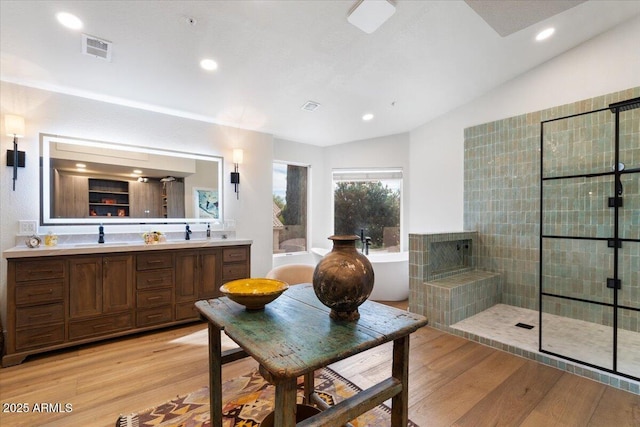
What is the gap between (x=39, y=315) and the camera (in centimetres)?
237

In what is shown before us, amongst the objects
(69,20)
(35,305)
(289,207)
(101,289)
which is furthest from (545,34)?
(35,305)

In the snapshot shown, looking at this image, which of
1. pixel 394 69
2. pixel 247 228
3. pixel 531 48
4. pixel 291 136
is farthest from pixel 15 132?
pixel 531 48

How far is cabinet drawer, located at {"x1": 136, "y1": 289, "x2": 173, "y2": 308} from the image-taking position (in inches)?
111

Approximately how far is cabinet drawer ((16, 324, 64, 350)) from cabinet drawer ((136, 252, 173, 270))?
2.49 ft

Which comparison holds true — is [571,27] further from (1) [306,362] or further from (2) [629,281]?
(1) [306,362]

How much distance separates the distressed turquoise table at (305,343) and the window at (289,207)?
3289 mm

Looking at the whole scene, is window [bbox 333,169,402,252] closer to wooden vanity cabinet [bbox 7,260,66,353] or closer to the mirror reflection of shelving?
the mirror reflection of shelving

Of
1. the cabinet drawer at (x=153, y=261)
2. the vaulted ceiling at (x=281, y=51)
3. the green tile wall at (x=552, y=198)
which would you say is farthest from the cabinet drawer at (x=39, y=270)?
the green tile wall at (x=552, y=198)

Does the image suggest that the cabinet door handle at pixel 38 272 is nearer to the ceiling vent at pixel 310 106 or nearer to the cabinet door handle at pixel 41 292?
the cabinet door handle at pixel 41 292

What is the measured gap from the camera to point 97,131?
2998 mm

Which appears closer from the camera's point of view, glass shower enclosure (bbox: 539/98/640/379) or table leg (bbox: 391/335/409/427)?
table leg (bbox: 391/335/409/427)

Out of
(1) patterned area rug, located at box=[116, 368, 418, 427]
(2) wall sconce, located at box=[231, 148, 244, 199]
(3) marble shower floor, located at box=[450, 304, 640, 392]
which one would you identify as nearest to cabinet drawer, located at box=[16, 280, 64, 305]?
(1) patterned area rug, located at box=[116, 368, 418, 427]

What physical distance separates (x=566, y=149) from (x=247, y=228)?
3894 mm

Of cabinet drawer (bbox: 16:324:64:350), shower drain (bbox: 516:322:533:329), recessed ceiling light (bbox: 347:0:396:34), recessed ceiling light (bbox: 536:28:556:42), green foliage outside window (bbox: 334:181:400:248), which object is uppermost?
recessed ceiling light (bbox: 536:28:556:42)
